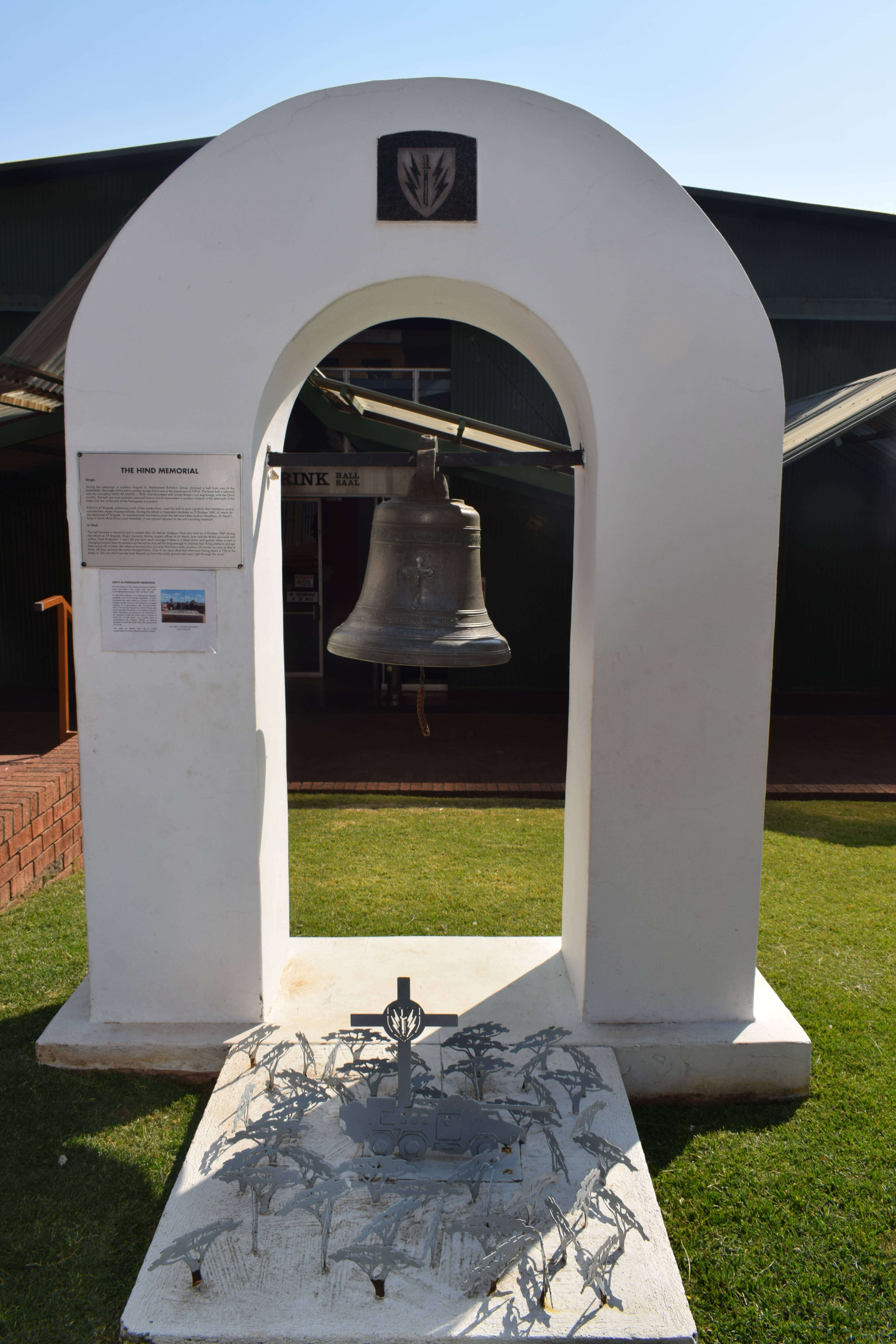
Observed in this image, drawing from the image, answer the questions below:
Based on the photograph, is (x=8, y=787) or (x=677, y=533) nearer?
(x=677, y=533)

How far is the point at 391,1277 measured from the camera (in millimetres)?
2645

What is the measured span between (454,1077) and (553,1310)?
105 centimetres

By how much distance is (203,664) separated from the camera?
11.9ft

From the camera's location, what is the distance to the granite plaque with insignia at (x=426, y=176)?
338 centimetres

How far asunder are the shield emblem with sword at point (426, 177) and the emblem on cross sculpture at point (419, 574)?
129 centimetres

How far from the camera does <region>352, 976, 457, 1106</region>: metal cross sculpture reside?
310 centimetres

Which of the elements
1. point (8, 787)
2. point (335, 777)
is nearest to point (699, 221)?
point (8, 787)

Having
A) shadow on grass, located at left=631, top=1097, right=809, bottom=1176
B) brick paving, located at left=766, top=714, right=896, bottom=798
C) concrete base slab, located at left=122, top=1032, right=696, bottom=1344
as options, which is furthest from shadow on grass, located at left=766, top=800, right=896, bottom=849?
concrete base slab, located at left=122, top=1032, right=696, bottom=1344

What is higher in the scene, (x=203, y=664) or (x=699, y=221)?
(x=699, y=221)

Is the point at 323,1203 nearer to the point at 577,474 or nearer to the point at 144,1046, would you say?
the point at 144,1046

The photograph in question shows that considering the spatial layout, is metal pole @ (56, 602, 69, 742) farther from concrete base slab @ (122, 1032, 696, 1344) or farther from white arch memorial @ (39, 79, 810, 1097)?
concrete base slab @ (122, 1032, 696, 1344)

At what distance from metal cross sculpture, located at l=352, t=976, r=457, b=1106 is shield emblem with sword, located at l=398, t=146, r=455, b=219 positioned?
2.80 meters

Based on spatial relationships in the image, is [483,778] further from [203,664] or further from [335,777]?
[203,664]

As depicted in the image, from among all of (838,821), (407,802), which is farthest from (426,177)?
(838,821)
